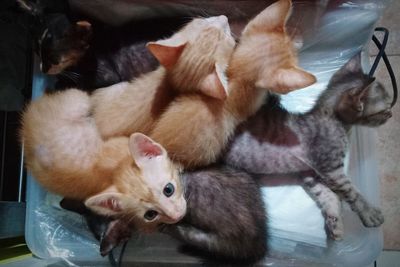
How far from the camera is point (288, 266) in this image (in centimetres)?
126

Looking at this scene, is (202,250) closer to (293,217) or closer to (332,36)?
(293,217)

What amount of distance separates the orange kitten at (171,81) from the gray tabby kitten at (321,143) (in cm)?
22

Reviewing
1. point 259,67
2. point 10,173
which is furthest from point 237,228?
point 10,173

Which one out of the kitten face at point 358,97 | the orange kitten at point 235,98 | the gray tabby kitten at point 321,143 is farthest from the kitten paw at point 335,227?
the orange kitten at point 235,98

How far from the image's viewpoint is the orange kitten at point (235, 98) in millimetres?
1068

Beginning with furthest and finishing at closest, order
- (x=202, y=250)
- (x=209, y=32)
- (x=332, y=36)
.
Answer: (x=332, y=36)
(x=202, y=250)
(x=209, y=32)

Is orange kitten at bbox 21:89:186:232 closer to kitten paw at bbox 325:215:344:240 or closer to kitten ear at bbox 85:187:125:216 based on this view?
kitten ear at bbox 85:187:125:216

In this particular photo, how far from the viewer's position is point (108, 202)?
104cm

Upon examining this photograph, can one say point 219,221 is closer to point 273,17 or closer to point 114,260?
point 114,260

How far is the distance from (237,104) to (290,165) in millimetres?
259

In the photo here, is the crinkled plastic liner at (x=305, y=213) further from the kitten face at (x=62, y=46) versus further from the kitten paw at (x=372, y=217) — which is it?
the kitten face at (x=62, y=46)

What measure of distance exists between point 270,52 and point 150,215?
0.50 m

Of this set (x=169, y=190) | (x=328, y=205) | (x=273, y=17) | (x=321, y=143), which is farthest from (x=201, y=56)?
(x=328, y=205)

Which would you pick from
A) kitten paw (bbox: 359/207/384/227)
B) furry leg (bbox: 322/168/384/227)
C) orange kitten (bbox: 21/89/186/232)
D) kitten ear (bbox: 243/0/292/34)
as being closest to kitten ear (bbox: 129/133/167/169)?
orange kitten (bbox: 21/89/186/232)
